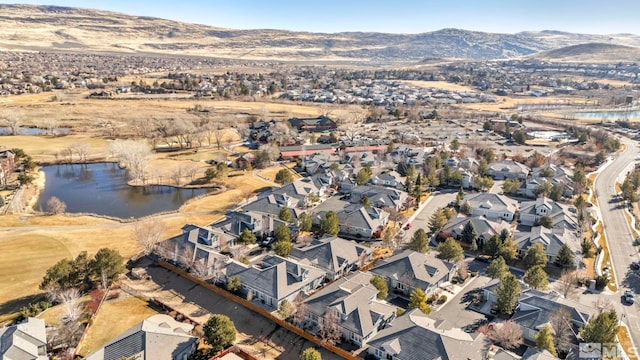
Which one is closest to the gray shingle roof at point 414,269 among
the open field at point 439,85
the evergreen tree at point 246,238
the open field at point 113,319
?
the evergreen tree at point 246,238

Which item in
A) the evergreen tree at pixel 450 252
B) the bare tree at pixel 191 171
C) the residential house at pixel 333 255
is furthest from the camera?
the bare tree at pixel 191 171

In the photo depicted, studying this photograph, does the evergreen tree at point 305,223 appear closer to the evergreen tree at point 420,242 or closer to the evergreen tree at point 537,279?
the evergreen tree at point 420,242

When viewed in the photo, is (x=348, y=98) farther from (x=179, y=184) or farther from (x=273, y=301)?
(x=273, y=301)

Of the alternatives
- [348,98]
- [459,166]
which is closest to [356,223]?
[459,166]

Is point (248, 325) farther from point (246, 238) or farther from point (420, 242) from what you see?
point (420, 242)

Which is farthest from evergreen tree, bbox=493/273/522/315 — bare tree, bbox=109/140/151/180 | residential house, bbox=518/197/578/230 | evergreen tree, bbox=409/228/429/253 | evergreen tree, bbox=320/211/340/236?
bare tree, bbox=109/140/151/180

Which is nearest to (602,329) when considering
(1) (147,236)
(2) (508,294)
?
(2) (508,294)
